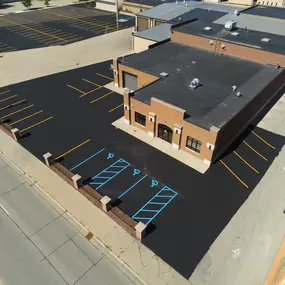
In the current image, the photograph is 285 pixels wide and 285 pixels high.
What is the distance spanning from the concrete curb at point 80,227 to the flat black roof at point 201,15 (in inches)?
1685

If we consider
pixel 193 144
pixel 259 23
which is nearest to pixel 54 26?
pixel 259 23

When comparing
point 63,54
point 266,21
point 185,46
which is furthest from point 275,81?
point 63,54

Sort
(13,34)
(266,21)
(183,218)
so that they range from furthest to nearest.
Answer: (13,34) → (266,21) → (183,218)

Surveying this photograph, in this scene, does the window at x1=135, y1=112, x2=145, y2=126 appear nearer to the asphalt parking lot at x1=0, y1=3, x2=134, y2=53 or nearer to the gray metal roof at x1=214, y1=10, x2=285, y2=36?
the gray metal roof at x1=214, y1=10, x2=285, y2=36

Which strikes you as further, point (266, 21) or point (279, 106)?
point (266, 21)

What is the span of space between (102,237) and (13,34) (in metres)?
59.1

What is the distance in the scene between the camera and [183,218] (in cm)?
2148

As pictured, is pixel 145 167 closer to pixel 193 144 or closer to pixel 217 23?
pixel 193 144

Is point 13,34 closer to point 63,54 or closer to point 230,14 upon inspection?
point 63,54

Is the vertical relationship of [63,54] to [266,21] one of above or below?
below

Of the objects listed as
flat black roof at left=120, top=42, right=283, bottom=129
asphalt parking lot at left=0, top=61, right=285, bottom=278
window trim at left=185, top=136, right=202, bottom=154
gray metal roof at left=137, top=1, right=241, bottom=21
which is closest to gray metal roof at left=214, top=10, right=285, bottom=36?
gray metal roof at left=137, top=1, right=241, bottom=21

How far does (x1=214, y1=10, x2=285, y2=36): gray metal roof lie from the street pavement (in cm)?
4516

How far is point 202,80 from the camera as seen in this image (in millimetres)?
33594

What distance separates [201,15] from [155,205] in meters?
47.5
